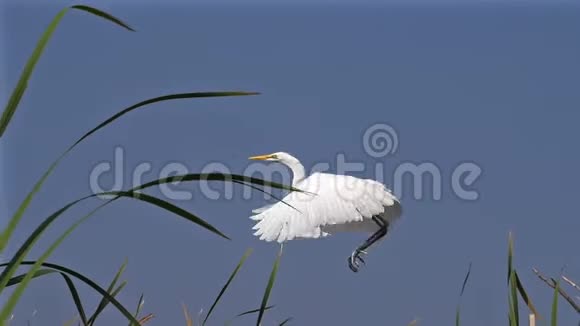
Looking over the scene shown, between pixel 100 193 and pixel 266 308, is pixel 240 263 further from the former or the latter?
pixel 100 193

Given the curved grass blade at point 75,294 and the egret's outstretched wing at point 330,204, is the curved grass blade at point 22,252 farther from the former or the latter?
the egret's outstretched wing at point 330,204

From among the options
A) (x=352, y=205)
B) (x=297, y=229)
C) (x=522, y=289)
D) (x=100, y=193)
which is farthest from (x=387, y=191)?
(x=100, y=193)

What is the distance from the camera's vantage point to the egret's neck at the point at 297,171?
9.60 meters

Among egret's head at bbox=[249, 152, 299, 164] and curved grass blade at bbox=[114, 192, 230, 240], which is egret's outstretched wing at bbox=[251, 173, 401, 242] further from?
curved grass blade at bbox=[114, 192, 230, 240]

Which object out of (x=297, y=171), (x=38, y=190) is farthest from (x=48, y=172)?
(x=297, y=171)

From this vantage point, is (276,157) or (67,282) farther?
(276,157)

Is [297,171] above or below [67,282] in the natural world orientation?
above

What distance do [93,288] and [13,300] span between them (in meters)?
0.16

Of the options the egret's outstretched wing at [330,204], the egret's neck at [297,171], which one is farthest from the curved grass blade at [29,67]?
the egret's neck at [297,171]

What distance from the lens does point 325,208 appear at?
895 centimetres

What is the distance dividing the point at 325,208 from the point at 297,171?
2.75 ft

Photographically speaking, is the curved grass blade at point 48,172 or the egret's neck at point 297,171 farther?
the egret's neck at point 297,171

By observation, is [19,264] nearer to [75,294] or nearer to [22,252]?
[22,252]

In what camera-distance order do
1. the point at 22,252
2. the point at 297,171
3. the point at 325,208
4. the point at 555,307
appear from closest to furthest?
the point at 22,252, the point at 555,307, the point at 325,208, the point at 297,171
